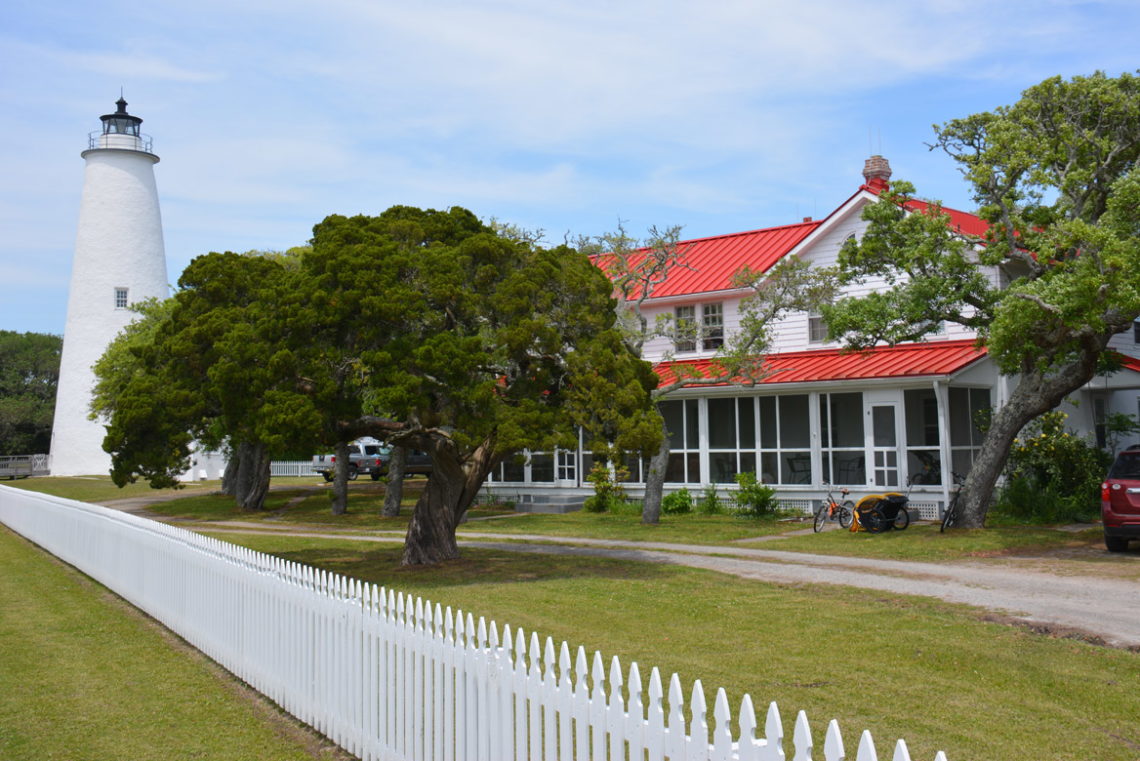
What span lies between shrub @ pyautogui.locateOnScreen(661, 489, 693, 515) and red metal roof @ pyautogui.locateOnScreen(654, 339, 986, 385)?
3.18 meters

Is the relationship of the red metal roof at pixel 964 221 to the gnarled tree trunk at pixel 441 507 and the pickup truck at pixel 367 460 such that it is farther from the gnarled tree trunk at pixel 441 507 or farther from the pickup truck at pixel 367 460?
the pickup truck at pixel 367 460

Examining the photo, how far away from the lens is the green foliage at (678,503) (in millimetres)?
26984

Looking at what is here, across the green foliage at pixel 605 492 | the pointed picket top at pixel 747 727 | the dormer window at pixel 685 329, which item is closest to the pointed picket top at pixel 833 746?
the pointed picket top at pixel 747 727

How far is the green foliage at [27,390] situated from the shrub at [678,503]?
4950cm

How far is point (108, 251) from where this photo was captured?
4769 centimetres

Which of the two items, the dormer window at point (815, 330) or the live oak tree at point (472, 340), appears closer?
the live oak tree at point (472, 340)

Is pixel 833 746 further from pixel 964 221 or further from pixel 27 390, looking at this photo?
pixel 27 390

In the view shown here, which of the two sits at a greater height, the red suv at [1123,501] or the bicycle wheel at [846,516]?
the red suv at [1123,501]

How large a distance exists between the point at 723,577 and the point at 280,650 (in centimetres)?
818

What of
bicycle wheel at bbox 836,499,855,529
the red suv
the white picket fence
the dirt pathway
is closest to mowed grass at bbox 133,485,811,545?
bicycle wheel at bbox 836,499,855,529

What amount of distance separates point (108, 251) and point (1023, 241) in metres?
42.2

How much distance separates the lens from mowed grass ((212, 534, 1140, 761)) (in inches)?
281

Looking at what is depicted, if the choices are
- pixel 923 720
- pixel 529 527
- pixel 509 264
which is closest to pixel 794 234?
pixel 529 527

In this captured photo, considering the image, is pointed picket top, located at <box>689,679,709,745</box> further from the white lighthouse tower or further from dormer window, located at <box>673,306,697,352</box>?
the white lighthouse tower
